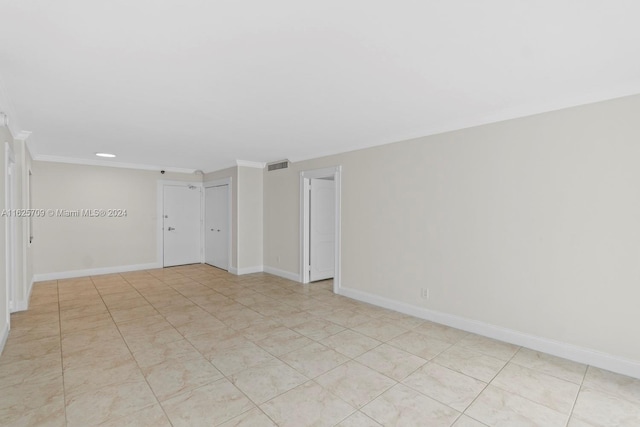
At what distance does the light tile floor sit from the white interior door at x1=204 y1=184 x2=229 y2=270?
112 inches

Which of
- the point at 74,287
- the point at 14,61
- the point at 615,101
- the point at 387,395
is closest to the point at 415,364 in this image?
the point at 387,395

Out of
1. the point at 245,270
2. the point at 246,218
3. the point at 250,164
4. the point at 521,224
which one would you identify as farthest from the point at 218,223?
the point at 521,224

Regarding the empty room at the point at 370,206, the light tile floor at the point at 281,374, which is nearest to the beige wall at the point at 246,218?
the empty room at the point at 370,206

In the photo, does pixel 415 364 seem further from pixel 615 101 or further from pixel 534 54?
pixel 615 101

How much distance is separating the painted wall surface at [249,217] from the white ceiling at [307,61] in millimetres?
2679

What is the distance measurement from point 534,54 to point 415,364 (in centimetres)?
255

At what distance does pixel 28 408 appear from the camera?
6.82ft

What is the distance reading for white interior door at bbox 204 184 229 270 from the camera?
22.4 ft

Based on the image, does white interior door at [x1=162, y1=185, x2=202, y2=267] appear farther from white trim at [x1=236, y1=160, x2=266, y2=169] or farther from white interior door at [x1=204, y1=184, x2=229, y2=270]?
white trim at [x1=236, y1=160, x2=266, y2=169]

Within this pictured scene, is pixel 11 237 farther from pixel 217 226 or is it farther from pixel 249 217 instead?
pixel 217 226

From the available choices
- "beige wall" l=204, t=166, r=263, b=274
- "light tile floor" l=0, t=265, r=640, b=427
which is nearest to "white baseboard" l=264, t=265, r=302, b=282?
"beige wall" l=204, t=166, r=263, b=274

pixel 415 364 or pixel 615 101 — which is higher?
pixel 615 101

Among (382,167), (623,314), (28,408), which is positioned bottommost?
(28,408)

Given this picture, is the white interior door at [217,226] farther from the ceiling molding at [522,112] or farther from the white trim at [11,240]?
the ceiling molding at [522,112]
